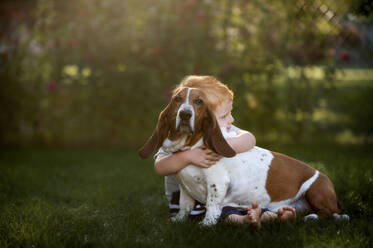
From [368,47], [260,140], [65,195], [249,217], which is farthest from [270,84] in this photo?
[249,217]

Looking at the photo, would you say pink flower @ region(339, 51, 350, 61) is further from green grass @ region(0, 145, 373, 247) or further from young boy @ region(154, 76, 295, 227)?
young boy @ region(154, 76, 295, 227)

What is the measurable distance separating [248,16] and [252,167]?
15.0 feet

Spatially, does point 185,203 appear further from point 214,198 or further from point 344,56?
point 344,56

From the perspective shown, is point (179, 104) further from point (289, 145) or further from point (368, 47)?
point (368, 47)

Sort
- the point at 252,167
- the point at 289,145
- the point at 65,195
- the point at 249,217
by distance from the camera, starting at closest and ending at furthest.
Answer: the point at 249,217
the point at 252,167
the point at 65,195
the point at 289,145

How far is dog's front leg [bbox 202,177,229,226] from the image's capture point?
2.91 metres

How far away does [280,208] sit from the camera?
2949mm

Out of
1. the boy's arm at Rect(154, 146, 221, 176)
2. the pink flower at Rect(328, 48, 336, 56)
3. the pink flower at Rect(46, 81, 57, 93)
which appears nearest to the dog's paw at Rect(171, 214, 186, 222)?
the boy's arm at Rect(154, 146, 221, 176)

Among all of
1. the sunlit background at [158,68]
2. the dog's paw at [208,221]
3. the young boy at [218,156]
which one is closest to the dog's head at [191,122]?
the young boy at [218,156]

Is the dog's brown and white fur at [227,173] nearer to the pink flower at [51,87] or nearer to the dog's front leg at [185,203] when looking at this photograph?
the dog's front leg at [185,203]

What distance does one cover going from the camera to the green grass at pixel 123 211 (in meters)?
2.69

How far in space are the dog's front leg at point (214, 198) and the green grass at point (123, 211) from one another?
88mm

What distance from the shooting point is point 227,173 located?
2977mm

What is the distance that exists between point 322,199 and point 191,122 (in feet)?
3.69
